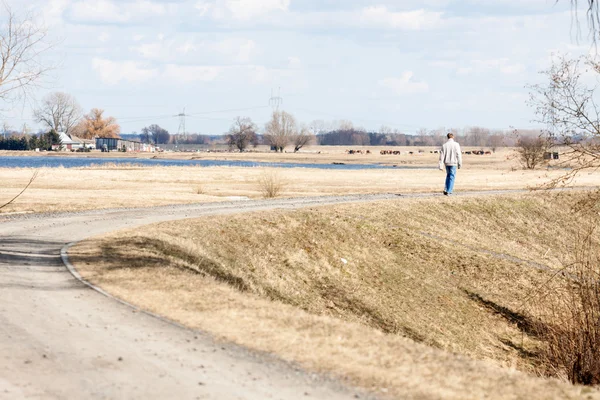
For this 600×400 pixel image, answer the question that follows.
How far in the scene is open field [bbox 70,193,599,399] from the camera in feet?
28.3

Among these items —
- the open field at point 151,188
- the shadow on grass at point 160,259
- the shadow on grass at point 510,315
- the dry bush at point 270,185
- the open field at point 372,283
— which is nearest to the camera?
the open field at point 372,283

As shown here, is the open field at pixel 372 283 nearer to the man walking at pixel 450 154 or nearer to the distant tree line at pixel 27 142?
the man walking at pixel 450 154

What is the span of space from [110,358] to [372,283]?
13.6m

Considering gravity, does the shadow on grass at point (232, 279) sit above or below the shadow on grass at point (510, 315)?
above

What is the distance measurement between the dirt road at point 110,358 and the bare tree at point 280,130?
17476cm

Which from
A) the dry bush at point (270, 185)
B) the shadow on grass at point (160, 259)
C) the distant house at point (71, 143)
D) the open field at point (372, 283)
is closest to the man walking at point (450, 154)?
the open field at point (372, 283)

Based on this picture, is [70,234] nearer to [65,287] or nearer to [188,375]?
[65,287]

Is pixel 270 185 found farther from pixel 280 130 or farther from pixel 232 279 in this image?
pixel 280 130

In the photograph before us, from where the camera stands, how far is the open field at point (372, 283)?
8617 mm

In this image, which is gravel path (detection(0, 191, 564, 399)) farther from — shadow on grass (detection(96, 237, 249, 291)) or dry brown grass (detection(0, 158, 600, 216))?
dry brown grass (detection(0, 158, 600, 216))

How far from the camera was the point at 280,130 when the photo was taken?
18788cm

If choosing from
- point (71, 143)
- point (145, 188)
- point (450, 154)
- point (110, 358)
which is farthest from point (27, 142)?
point (110, 358)

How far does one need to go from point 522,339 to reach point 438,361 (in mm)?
12207

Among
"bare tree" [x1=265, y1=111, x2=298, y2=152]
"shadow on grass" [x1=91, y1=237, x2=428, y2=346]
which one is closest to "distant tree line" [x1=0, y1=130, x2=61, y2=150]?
"bare tree" [x1=265, y1=111, x2=298, y2=152]
